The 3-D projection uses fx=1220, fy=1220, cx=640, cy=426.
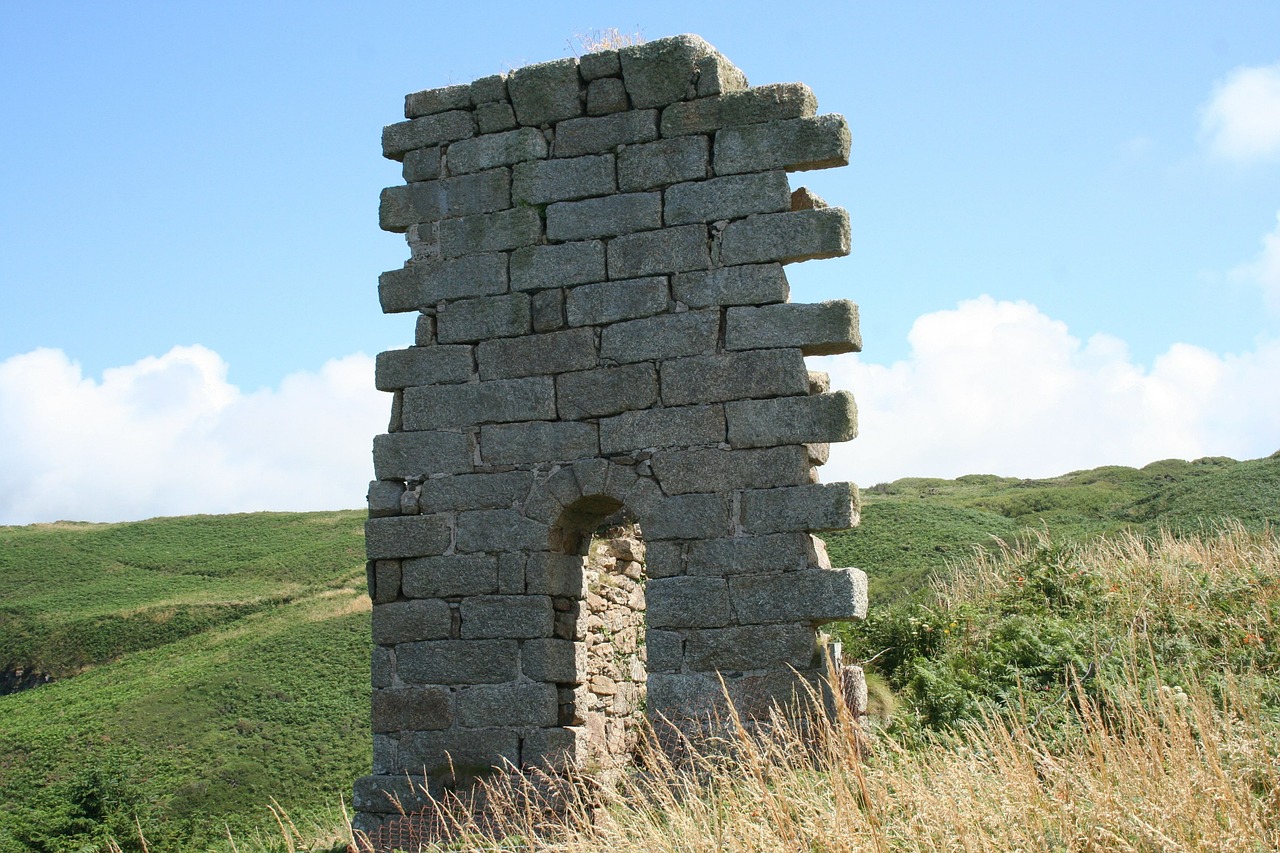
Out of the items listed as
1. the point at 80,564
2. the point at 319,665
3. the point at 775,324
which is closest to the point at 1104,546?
the point at 775,324

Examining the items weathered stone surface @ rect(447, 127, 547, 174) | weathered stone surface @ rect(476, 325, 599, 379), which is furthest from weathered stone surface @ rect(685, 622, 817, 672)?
weathered stone surface @ rect(447, 127, 547, 174)

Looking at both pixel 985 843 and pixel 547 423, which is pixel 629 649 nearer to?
pixel 547 423

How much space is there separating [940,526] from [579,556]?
41.5ft

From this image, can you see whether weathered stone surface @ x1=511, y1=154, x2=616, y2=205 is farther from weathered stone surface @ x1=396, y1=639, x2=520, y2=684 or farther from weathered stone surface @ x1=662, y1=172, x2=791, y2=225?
weathered stone surface @ x1=396, y1=639, x2=520, y2=684

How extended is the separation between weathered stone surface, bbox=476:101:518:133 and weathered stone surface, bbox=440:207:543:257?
644 mm

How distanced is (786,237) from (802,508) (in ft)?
5.90

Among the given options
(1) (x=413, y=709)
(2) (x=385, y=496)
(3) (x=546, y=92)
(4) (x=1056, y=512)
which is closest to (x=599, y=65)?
(3) (x=546, y=92)

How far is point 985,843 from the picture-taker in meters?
4.32

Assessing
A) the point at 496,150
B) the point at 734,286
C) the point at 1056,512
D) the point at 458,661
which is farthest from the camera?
the point at 1056,512

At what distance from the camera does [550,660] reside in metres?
8.32

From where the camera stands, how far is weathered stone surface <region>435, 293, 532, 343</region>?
8.73 m

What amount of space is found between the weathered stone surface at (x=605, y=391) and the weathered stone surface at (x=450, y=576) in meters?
1.20

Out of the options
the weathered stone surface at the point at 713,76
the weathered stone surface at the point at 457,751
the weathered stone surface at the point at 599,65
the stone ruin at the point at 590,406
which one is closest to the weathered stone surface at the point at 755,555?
the stone ruin at the point at 590,406

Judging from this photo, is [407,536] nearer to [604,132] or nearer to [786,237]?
[604,132]
